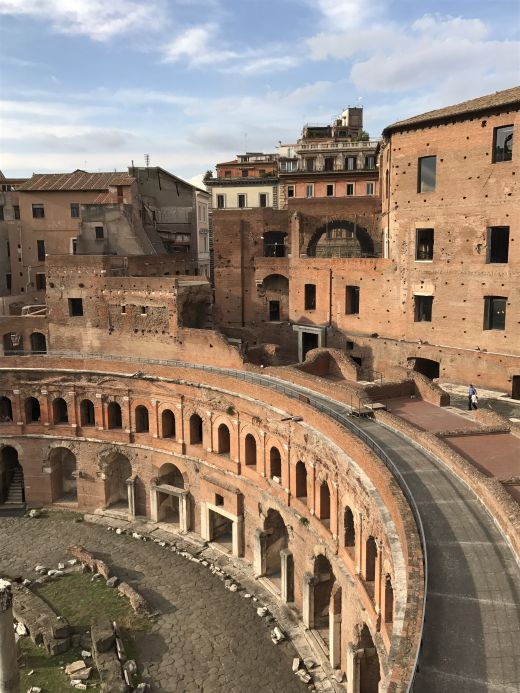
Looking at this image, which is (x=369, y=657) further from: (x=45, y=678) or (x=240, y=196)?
(x=240, y=196)

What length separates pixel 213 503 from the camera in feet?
86.0

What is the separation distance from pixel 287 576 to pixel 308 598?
1.70m

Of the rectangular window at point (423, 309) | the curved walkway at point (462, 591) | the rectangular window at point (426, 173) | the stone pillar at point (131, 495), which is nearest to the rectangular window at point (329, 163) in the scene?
the rectangular window at point (426, 173)

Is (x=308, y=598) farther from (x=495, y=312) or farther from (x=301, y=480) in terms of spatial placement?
(x=495, y=312)

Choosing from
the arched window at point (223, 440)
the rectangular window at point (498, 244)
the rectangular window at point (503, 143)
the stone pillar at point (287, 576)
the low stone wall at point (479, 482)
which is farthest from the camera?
the arched window at point (223, 440)

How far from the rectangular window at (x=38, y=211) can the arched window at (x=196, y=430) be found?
1946 centimetres

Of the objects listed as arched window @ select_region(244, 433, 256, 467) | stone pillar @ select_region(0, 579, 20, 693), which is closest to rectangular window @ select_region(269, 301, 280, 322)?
arched window @ select_region(244, 433, 256, 467)

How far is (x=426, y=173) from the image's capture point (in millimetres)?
25000

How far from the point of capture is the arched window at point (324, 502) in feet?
64.1

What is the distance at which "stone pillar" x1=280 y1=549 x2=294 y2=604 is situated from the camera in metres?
21.8

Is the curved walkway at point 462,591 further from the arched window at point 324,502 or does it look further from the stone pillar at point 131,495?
the stone pillar at point 131,495

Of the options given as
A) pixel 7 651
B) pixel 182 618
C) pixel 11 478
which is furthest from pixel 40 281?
pixel 7 651

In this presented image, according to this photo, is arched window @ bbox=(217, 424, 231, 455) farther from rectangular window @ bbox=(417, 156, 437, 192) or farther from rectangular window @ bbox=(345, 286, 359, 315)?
rectangular window @ bbox=(417, 156, 437, 192)

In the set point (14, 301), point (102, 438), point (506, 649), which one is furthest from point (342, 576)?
point (14, 301)
